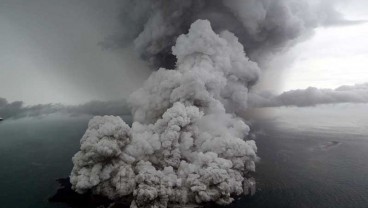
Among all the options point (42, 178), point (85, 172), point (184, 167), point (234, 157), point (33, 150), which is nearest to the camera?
point (85, 172)

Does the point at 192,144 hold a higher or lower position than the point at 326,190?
higher

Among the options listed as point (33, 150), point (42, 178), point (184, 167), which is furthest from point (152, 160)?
point (33, 150)

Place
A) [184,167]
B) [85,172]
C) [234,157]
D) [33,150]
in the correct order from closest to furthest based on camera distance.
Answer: [85,172] < [184,167] < [234,157] < [33,150]

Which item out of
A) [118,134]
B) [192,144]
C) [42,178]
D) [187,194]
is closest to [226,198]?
[187,194]

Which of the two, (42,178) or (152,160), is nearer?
(152,160)

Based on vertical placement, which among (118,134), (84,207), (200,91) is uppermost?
(200,91)

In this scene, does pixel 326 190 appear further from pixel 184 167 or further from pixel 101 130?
pixel 101 130

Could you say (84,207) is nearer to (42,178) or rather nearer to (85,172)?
(85,172)

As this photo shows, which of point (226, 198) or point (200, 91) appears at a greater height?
point (200, 91)

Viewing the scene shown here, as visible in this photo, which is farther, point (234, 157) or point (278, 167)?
point (278, 167)

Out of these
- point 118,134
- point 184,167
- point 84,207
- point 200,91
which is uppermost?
point 200,91
